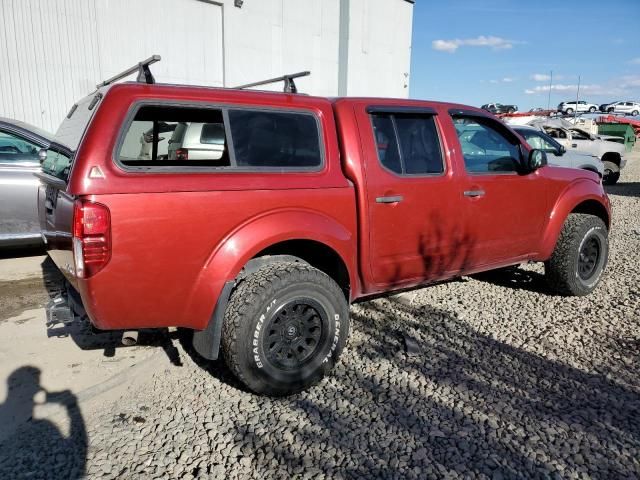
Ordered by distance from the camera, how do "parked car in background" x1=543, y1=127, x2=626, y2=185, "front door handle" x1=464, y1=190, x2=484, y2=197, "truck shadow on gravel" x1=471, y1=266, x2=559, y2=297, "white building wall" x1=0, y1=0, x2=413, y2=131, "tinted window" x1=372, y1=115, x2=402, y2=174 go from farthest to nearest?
"parked car in background" x1=543, y1=127, x2=626, y2=185
"white building wall" x1=0, y1=0, x2=413, y2=131
"truck shadow on gravel" x1=471, y1=266, x2=559, y2=297
"front door handle" x1=464, y1=190, x2=484, y2=197
"tinted window" x1=372, y1=115, x2=402, y2=174

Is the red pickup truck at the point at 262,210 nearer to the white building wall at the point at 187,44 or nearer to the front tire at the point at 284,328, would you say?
the front tire at the point at 284,328

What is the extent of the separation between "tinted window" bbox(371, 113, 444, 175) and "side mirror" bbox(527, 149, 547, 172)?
1.01 metres

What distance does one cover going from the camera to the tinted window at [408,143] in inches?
141

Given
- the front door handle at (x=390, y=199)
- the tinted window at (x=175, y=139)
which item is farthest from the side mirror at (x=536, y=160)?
the tinted window at (x=175, y=139)

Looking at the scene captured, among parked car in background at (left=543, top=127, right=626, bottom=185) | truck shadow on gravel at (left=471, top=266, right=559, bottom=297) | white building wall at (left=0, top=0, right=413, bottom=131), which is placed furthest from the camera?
parked car in background at (left=543, top=127, right=626, bottom=185)

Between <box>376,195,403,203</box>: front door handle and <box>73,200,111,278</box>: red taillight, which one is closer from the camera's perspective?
<box>73,200,111,278</box>: red taillight

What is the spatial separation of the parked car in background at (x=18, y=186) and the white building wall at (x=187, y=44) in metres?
5.55

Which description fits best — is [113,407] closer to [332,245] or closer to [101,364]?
[101,364]

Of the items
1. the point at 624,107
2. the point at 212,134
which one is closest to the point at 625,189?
the point at 212,134

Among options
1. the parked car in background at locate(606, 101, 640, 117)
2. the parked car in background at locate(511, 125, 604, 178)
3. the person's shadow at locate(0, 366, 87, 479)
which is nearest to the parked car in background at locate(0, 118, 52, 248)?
the person's shadow at locate(0, 366, 87, 479)

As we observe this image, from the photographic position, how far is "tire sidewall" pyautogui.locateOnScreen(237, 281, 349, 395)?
9.62 ft

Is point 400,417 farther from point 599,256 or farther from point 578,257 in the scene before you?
point 599,256

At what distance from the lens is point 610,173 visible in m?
15.2

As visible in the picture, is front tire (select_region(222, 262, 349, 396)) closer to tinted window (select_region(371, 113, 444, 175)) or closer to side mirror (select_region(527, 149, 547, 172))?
tinted window (select_region(371, 113, 444, 175))
